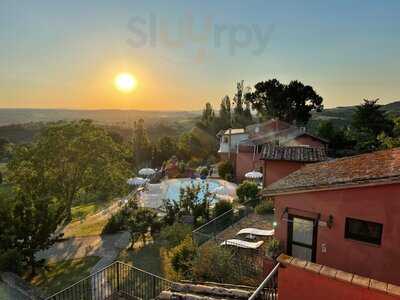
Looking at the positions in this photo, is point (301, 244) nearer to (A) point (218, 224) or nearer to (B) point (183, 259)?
(B) point (183, 259)

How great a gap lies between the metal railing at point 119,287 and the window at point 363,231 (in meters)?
7.01

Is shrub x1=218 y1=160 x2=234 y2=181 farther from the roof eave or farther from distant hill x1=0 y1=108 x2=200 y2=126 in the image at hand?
distant hill x1=0 y1=108 x2=200 y2=126

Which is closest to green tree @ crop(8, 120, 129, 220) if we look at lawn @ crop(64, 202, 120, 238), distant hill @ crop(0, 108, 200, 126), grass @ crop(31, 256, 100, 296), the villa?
lawn @ crop(64, 202, 120, 238)

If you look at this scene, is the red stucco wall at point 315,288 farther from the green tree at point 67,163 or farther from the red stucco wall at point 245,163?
the red stucco wall at point 245,163

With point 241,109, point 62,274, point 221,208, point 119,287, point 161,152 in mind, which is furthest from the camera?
point 241,109

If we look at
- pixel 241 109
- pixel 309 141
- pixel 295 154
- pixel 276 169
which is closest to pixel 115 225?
pixel 276 169

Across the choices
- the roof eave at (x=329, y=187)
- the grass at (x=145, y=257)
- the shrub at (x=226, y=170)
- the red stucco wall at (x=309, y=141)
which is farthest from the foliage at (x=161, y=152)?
the roof eave at (x=329, y=187)

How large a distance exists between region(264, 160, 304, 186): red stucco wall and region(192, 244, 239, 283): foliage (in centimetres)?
1117

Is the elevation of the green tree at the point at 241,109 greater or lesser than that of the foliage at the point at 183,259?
greater

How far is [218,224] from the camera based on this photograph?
61.4 feet

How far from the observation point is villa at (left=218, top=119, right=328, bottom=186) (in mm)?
22172

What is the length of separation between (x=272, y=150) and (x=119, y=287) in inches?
577

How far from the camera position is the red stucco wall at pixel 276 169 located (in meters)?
22.0

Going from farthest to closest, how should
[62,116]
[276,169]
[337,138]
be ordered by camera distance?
[62,116] < [337,138] < [276,169]
